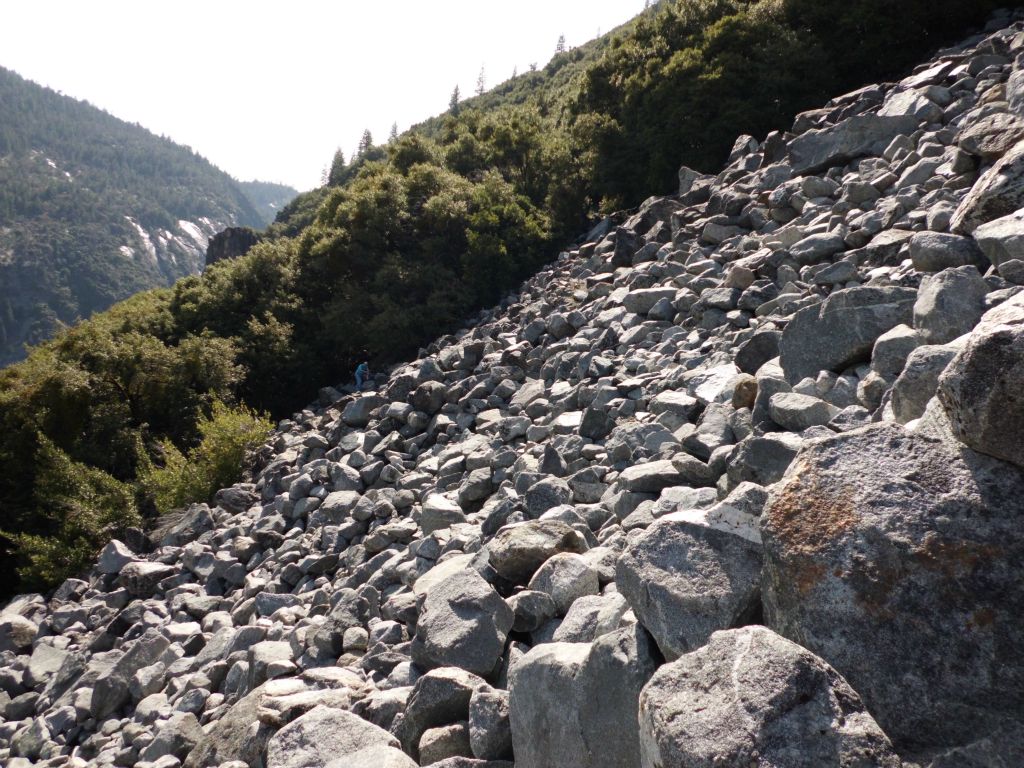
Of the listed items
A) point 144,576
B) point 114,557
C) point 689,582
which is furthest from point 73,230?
point 689,582

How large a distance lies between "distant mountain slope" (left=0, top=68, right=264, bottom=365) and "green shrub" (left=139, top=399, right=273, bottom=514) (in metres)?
104

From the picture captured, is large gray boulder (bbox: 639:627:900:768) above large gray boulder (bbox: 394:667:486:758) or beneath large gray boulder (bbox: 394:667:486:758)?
above

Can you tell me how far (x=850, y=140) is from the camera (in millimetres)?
9664

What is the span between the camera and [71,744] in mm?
6430

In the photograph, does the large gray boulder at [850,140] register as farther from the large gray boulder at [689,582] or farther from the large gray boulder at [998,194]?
the large gray boulder at [689,582]

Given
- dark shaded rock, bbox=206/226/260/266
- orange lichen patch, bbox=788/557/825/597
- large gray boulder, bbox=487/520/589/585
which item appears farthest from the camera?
dark shaded rock, bbox=206/226/260/266

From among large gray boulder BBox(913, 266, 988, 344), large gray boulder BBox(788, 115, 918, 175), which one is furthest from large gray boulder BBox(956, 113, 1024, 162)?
large gray boulder BBox(913, 266, 988, 344)

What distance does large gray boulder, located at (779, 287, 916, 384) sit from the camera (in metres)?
4.62

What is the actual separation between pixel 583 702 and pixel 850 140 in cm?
966

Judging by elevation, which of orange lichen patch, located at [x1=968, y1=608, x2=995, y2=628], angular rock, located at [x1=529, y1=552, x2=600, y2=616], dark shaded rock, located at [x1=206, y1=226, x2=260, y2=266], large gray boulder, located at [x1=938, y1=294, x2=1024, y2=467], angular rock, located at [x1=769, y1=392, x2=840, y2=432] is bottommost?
angular rock, located at [x1=529, y1=552, x2=600, y2=616]

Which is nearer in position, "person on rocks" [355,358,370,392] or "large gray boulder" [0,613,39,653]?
"large gray boulder" [0,613,39,653]

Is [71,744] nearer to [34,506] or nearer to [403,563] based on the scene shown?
[403,563]

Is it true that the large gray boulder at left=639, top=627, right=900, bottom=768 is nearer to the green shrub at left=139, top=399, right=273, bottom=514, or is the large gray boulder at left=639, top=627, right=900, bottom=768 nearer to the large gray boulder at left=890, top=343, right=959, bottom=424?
the large gray boulder at left=890, top=343, right=959, bottom=424

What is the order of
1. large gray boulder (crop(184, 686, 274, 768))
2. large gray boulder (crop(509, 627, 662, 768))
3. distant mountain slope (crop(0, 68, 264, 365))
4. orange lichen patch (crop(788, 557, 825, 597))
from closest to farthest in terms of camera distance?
1. orange lichen patch (crop(788, 557, 825, 597))
2. large gray boulder (crop(509, 627, 662, 768))
3. large gray boulder (crop(184, 686, 274, 768))
4. distant mountain slope (crop(0, 68, 264, 365))
